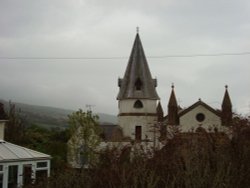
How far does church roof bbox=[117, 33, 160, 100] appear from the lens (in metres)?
51.8

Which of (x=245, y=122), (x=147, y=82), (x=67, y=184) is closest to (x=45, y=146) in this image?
(x=147, y=82)

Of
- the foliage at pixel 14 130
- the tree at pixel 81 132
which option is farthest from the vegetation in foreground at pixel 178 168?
the foliage at pixel 14 130

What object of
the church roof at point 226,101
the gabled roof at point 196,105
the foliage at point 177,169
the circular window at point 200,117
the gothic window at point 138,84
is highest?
the gothic window at point 138,84

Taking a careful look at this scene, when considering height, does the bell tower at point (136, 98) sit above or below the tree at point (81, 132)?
above

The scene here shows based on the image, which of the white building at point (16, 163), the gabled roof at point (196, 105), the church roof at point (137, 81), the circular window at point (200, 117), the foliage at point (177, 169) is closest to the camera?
the foliage at point (177, 169)

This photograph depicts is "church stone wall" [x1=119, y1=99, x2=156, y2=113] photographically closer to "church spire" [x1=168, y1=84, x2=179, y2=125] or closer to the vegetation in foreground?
"church spire" [x1=168, y1=84, x2=179, y2=125]

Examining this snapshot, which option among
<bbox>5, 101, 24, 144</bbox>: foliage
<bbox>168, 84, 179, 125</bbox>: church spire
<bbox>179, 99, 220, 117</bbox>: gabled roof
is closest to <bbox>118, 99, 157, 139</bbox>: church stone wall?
<bbox>168, 84, 179, 125</bbox>: church spire

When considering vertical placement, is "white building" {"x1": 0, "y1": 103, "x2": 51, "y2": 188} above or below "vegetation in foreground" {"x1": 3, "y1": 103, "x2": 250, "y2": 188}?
below

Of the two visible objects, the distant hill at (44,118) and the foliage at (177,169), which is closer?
the foliage at (177,169)

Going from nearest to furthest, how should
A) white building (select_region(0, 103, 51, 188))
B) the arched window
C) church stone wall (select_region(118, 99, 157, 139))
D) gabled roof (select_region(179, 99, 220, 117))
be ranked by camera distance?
white building (select_region(0, 103, 51, 188)) < gabled roof (select_region(179, 99, 220, 117)) < church stone wall (select_region(118, 99, 157, 139)) < the arched window

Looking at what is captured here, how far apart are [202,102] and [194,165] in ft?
138

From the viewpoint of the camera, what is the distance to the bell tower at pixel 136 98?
51.3 m

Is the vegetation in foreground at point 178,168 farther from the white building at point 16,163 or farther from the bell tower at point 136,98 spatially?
the bell tower at point 136,98

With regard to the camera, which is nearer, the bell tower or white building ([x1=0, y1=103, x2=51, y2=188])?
white building ([x1=0, y1=103, x2=51, y2=188])
